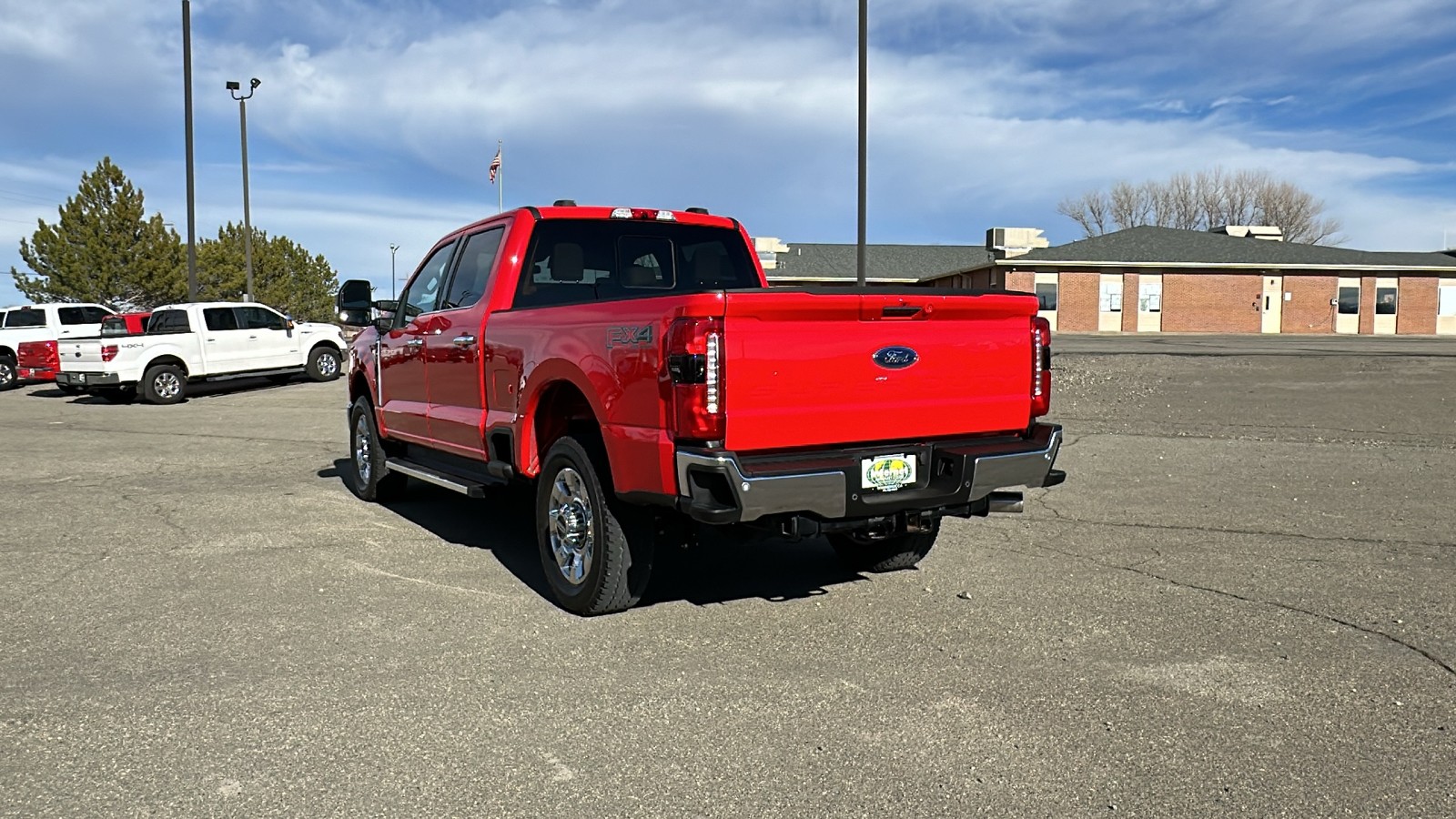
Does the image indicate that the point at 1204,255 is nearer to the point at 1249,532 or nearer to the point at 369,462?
the point at 1249,532

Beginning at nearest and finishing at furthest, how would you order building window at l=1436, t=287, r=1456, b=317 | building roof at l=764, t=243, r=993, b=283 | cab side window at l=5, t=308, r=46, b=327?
cab side window at l=5, t=308, r=46, b=327, building window at l=1436, t=287, r=1456, b=317, building roof at l=764, t=243, r=993, b=283

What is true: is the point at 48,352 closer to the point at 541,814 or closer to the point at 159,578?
the point at 159,578

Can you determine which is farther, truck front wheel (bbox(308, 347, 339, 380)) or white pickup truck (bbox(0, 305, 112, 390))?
white pickup truck (bbox(0, 305, 112, 390))

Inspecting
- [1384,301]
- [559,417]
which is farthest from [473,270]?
[1384,301]

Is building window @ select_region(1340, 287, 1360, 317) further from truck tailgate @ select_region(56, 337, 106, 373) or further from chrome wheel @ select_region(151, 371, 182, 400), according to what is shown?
truck tailgate @ select_region(56, 337, 106, 373)

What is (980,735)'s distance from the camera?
3.63 meters

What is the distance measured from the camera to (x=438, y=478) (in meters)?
6.53

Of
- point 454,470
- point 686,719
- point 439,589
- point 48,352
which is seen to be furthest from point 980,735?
point 48,352

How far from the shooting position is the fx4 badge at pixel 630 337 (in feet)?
14.5

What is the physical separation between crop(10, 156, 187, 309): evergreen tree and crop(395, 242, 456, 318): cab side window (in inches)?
1577

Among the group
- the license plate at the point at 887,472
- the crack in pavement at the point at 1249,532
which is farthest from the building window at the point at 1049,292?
the license plate at the point at 887,472

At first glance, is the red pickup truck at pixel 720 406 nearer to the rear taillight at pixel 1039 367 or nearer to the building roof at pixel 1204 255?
the rear taillight at pixel 1039 367

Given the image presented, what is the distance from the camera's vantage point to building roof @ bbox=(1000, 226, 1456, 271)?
152 feet

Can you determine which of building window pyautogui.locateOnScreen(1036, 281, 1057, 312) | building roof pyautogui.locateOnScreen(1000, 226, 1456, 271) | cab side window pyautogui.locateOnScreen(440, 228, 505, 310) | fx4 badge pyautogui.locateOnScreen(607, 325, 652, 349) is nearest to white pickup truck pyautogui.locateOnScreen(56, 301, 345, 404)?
cab side window pyautogui.locateOnScreen(440, 228, 505, 310)
